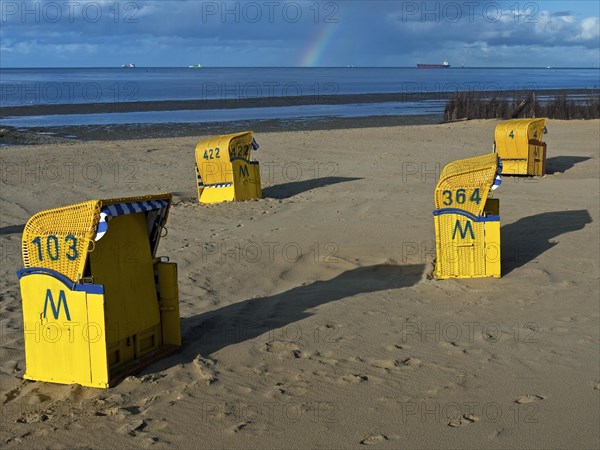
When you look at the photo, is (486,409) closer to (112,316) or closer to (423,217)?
(112,316)

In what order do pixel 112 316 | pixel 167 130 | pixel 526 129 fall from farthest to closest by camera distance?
pixel 167 130 < pixel 526 129 < pixel 112 316

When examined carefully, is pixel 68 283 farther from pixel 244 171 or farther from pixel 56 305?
pixel 244 171

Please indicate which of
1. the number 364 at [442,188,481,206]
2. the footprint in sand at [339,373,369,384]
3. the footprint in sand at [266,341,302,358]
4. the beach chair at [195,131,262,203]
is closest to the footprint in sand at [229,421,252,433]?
the footprint in sand at [339,373,369,384]

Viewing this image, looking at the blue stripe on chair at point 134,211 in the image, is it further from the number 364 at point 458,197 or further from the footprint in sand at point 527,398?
the number 364 at point 458,197

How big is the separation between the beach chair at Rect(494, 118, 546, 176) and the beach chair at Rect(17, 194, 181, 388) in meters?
14.0

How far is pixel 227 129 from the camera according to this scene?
3691cm

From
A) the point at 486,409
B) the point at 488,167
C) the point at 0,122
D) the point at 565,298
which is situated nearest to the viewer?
→ the point at 486,409

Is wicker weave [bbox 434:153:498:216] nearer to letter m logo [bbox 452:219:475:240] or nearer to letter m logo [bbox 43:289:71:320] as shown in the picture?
letter m logo [bbox 452:219:475:240]

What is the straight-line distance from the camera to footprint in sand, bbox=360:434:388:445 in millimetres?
5480

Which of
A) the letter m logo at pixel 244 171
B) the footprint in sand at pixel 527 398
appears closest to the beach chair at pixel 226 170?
the letter m logo at pixel 244 171

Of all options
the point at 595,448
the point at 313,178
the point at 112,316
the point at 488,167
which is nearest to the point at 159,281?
the point at 112,316

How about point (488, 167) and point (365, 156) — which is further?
point (365, 156)

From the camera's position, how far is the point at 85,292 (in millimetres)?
6242

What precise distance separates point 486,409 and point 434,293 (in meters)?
3.42
